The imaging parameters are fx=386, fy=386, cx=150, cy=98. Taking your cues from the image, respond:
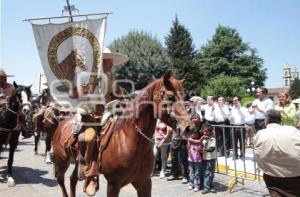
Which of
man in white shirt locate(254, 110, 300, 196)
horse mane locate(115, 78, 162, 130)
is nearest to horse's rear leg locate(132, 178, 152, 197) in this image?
horse mane locate(115, 78, 162, 130)

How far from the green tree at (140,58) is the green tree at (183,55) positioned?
409cm

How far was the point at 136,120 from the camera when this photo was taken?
5371mm

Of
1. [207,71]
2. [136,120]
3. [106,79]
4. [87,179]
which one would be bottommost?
[87,179]

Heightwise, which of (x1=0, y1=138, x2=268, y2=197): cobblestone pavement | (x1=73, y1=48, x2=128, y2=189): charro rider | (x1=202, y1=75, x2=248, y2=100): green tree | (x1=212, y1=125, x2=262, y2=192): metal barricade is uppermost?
(x1=202, y1=75, x2=248, y2=100): green tree

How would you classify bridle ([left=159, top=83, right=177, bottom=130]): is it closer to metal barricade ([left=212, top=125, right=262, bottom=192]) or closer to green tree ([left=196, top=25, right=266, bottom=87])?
metal barricade ([left=212, top=125, right=262, bottom=192])

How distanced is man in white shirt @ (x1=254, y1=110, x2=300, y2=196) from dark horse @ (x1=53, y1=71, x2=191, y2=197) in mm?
1247

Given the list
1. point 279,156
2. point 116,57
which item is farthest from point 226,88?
point 279,156

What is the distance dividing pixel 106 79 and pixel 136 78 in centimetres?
4347

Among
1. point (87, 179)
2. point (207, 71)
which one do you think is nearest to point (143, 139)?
point (87, 179)

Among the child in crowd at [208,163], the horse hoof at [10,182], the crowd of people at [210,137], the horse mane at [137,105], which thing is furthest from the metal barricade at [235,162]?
the horse hoof at [10,182]

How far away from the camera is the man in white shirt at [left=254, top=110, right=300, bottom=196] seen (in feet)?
15.6

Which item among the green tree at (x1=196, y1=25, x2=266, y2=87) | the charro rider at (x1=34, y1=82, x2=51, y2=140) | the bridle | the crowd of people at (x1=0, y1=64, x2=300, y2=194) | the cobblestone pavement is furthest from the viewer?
the green tree at (x1=196, y1=25, x2=266, y2=87)

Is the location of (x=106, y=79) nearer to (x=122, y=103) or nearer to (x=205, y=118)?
(x=122, y=103)

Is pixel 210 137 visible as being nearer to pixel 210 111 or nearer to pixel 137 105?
pixel 210 111
